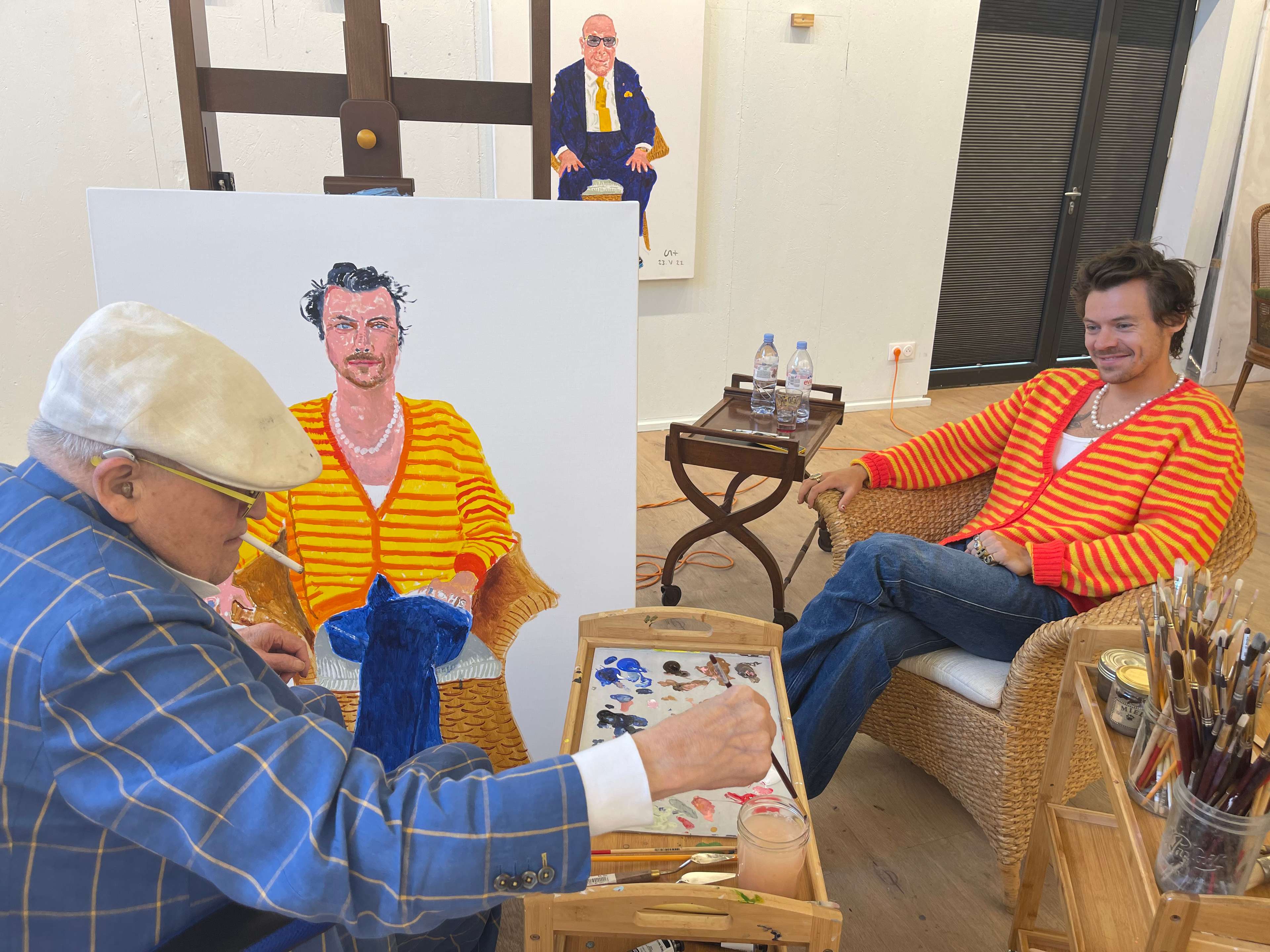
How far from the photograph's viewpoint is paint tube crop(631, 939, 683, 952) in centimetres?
125

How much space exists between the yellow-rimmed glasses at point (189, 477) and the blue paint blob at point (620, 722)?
24.6 inches

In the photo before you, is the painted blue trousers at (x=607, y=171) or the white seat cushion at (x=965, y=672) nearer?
the white seat cushion at (x=965, y=672)

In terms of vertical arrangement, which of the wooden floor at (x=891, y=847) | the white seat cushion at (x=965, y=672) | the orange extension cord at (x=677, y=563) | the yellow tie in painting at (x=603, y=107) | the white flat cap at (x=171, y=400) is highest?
the yellow tie in painting at (x=603, y=107)

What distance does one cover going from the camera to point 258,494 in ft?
3.04

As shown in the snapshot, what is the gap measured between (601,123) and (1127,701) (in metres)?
3.23

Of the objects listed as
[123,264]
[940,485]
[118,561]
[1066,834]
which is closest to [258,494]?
[118,561]

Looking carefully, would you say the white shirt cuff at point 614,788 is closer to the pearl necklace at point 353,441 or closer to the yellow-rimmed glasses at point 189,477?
the yellow-rimmed glasses at point 189,477

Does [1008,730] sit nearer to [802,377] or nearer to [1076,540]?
[1076,540]

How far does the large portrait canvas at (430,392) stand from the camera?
150cm

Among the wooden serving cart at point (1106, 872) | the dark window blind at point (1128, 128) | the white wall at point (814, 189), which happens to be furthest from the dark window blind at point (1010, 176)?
the wooden serving cart at point (1106, 872)

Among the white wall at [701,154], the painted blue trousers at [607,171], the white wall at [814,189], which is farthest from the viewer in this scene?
the white wall at [814,189]

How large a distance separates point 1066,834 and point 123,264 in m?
1.84

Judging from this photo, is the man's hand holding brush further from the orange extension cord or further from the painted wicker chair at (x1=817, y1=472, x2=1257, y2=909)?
the orange extension cord

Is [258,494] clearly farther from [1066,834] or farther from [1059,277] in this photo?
[1059,277]
